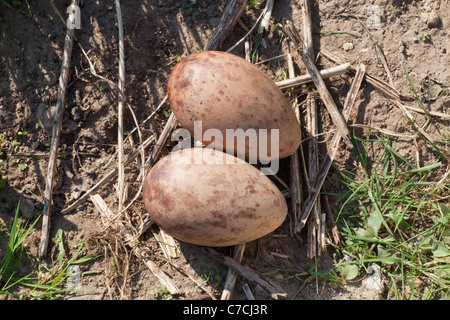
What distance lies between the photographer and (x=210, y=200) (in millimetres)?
1918

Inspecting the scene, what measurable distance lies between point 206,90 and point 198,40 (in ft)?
2.24

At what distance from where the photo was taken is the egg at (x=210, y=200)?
193 centimetres

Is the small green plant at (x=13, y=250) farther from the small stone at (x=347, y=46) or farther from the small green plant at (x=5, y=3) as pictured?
the small stone at (x=347, y=46)

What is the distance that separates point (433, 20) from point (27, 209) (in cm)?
263

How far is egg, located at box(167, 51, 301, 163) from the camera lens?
199 centimetres

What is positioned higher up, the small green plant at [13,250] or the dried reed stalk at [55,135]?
the dried reed stalk at [55,135]

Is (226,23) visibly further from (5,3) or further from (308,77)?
(5,3)

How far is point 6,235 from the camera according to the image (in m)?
2.41

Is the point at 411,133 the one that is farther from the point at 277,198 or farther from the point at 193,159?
the point at 193,159

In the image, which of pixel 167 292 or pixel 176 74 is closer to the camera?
pixel 176 74

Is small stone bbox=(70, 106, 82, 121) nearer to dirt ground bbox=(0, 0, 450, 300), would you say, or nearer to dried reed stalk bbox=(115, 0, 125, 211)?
dirt ground bbox=(0, 0, 450, 300)

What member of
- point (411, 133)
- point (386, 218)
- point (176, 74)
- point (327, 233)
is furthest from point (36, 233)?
point (411, 133)

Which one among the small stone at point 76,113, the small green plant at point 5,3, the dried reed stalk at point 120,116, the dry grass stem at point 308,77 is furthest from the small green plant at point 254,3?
the small green plant at point 5,3

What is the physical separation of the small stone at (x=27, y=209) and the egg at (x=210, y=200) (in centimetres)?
84
